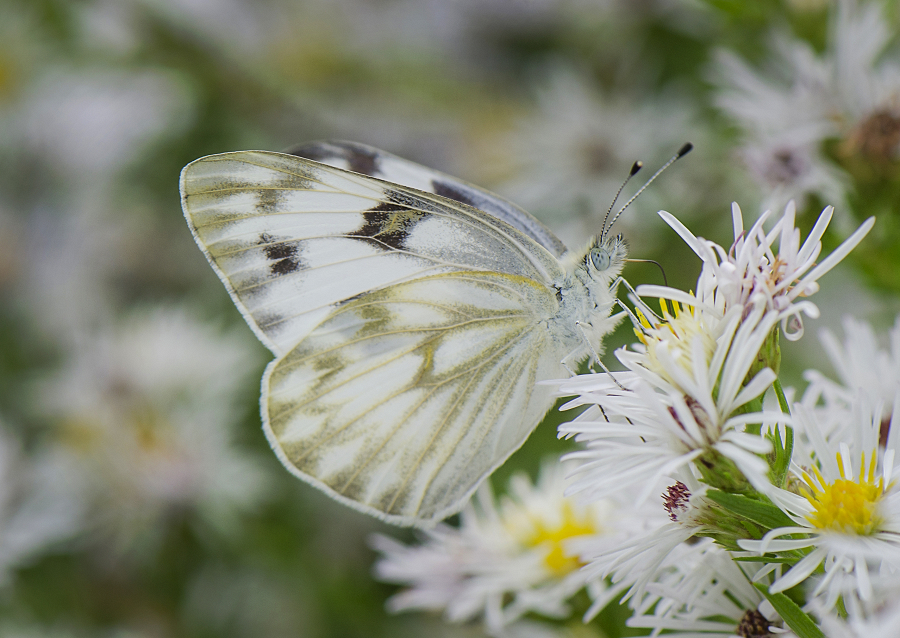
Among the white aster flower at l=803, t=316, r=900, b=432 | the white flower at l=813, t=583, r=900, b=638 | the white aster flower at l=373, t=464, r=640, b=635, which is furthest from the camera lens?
the white aster flower at l=373, t=464, r=640, b=635

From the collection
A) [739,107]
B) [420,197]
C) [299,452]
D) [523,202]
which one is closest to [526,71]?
[523,202]

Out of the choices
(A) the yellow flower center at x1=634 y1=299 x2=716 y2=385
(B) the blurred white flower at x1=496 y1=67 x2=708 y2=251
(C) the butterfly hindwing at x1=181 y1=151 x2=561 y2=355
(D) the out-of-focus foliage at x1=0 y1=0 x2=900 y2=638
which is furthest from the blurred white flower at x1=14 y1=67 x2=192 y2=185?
(A) the yellow flower center at x1=634 y1=299 x2=716 y2=385

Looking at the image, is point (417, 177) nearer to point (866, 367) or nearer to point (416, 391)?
point (416, 391)

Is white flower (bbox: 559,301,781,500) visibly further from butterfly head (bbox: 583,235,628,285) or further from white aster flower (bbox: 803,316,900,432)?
butterfly head (bbox: 583,235,628,285)

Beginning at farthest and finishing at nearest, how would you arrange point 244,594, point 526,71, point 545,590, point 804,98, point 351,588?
1. point 526,71
2. point 244,594
3. point 351,588
4. point 804,98
5. point 545,590

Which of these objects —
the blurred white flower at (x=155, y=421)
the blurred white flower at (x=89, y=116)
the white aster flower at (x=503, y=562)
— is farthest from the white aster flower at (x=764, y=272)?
the blurred white flower at (x=89, y=116)

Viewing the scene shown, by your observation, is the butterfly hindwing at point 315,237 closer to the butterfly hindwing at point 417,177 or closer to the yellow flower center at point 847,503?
the butterfly hindwing at point 417,177

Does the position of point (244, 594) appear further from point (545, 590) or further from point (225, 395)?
point (545, 590)

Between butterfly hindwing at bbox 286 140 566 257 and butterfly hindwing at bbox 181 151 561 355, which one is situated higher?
butterfly hindwing at bbox 286 140 566 257
